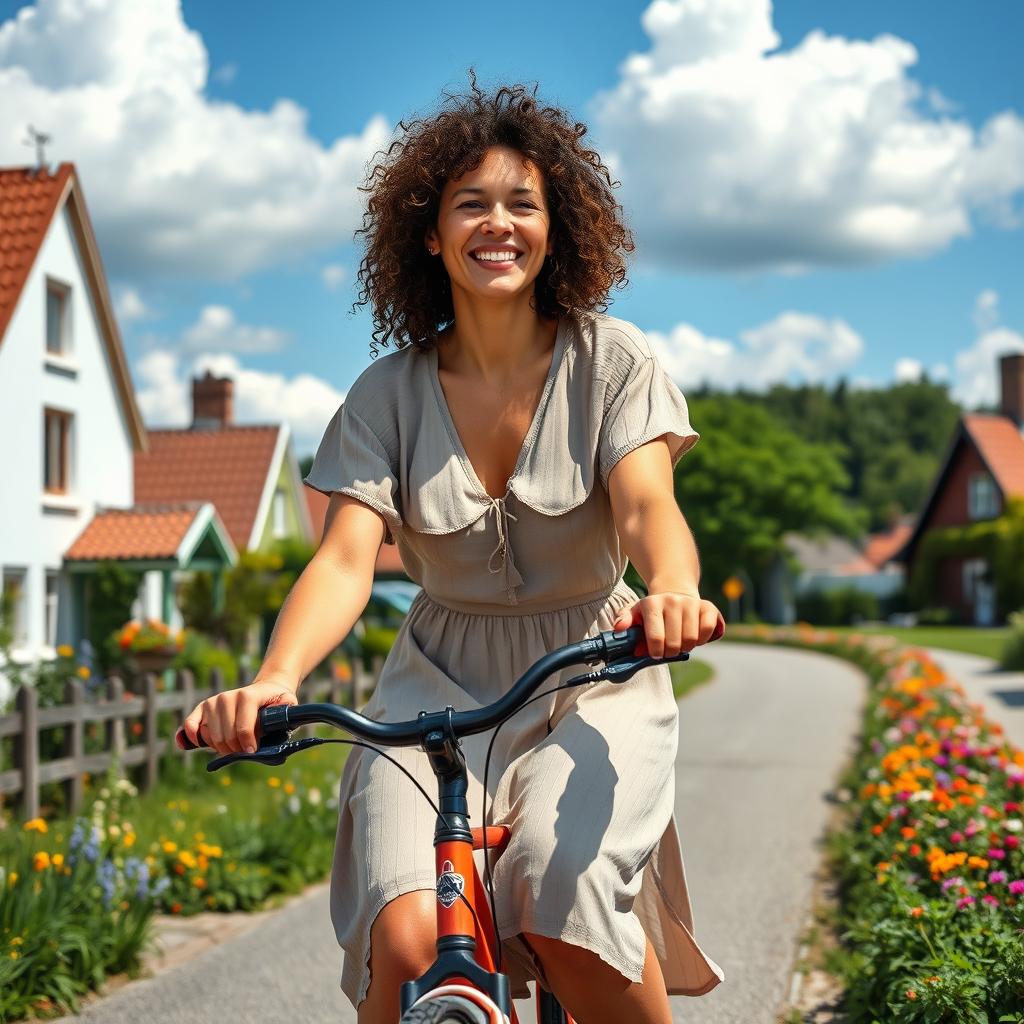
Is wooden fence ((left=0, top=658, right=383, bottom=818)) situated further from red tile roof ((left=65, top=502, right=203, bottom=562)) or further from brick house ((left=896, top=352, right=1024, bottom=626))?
brick house ((left=896, top=352, right=1024, bottom=626))

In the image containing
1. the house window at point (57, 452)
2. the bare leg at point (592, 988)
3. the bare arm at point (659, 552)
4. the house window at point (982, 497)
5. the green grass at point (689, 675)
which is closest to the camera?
the bare arm at point (659, 552)

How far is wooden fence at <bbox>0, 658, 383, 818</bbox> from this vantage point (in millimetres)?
9102

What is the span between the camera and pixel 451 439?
272 cm

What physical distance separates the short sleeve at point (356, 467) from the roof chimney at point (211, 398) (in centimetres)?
3433

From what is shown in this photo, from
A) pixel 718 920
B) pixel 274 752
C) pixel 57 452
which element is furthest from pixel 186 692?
pixel 57 452

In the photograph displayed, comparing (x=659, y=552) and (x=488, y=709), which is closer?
(x=488, y=709)

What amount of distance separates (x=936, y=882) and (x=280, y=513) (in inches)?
1215

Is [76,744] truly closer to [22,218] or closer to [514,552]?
[514,552]

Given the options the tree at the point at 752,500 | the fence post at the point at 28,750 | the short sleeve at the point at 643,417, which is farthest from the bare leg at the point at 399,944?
the tree at the point at 752,500

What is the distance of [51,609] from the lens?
19938 millimetres

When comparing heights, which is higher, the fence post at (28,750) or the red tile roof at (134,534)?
the red tile roof at (134,534)

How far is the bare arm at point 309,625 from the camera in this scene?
2.22 metres

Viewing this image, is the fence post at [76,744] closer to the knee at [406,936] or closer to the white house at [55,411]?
the white house at [55,411]

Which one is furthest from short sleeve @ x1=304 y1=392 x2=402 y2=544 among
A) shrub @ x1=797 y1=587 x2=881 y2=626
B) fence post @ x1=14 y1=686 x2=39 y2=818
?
shrub @ x1=797 y1=587 x2=881 y2=626
